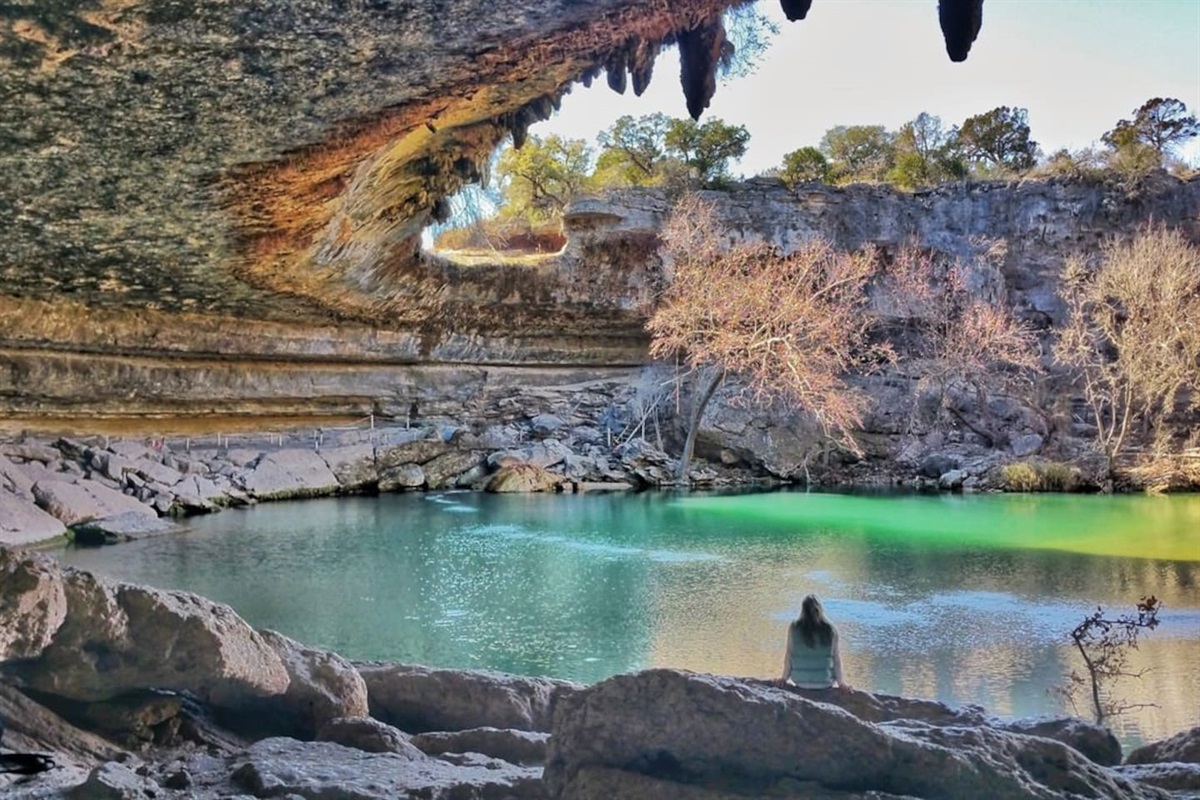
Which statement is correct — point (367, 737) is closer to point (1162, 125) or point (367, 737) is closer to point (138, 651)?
point (138, 651)

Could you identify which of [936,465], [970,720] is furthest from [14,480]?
[936,465]

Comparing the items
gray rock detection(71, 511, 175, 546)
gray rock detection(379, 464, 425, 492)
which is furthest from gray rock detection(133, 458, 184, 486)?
gray rock detection(379, 464, 425, 492)

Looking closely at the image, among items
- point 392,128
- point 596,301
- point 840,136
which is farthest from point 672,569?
point 840,136

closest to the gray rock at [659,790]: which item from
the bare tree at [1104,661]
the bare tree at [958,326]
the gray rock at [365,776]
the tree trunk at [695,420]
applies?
the gray rock at [365,776]

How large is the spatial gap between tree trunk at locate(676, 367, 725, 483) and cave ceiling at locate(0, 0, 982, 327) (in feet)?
34.6

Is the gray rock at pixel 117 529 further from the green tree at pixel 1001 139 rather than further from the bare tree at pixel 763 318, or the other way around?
the green tree at pixel 1001 139

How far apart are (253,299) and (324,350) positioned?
4.15 metres

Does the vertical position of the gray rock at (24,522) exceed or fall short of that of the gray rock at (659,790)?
it falls short

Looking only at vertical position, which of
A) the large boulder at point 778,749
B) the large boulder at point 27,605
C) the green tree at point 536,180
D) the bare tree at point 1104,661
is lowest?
the bare tree at point 1104,661

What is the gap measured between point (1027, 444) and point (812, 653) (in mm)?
17995

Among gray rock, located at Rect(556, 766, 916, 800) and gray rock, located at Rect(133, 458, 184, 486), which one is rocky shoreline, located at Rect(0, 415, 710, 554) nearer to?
gray rock, located at Rect(133, 458, 184, 486)

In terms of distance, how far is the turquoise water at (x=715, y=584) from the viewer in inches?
246

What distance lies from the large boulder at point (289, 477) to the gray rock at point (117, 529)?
355 centimetres

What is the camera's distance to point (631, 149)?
26609 millimetres
